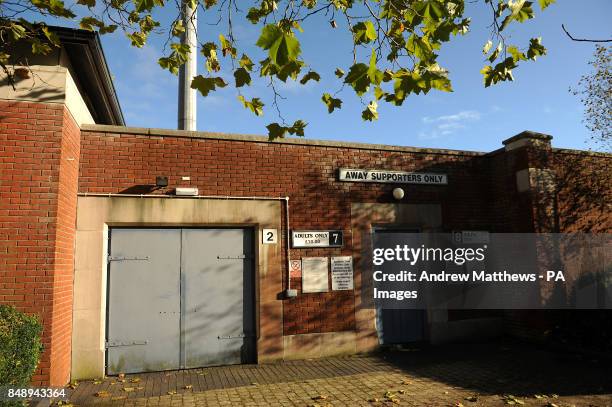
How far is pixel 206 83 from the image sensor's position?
501 cm

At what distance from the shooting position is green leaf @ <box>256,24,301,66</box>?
339 centimetres

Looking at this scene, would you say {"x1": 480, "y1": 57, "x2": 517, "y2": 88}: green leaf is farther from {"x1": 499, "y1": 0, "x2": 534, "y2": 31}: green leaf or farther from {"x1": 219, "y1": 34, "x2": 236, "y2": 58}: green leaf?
{"x1": 219, "y1": 34, "x2": 236, "y2": 58}: green leaf

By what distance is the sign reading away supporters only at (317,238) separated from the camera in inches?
315

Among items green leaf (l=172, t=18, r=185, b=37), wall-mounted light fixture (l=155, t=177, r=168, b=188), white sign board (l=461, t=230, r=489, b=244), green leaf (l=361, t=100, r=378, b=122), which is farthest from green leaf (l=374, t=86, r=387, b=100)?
white sign board (l=461, t=230, r=489, b=244)

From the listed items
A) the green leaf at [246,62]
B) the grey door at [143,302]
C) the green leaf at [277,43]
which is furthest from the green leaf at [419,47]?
the grey door at [143,302]

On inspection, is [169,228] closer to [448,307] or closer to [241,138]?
[241,138]

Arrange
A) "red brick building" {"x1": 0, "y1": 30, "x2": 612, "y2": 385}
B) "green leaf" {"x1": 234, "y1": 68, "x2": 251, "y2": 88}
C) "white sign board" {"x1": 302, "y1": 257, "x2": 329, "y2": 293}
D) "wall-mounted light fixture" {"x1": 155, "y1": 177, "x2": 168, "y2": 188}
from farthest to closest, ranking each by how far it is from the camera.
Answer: "white sign board" {"x1": 302, "y1": 257, "x2": 329, "y2": 293} < "wall-mounted light fixture" {"x1": 155, "y1": 177, "x2": 168, "y2": 188} < "red brick building" {"x1": 0, "y1": 30, "x2": 612, "y2": 385} < "green leaf" {"x1": 234, "y1": 68, "x2": 251, "y2": 88}

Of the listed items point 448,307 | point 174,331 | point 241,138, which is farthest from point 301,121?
point 448,307

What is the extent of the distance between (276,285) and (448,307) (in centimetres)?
368

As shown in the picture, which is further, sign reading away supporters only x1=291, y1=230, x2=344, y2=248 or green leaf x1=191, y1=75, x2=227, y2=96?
sign reading away supporters only x1=291, y1=230, x2=344, y2=248

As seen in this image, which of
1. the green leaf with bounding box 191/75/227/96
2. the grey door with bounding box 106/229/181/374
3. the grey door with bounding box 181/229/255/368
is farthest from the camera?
the grey door with bounding box 181/229/255/368

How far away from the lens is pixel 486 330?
907 cm

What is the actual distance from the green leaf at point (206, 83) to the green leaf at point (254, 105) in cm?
79

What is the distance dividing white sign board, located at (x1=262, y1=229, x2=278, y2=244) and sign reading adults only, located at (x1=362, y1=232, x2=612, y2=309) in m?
2.04
